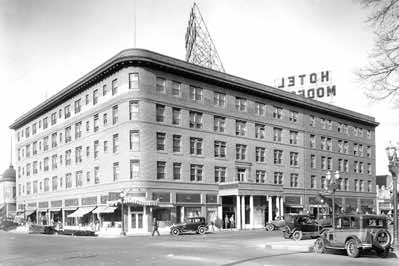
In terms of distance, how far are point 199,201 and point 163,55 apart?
1731cm

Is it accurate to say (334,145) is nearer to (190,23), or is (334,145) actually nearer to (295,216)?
(190,23)

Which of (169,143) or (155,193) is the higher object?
(169,143)

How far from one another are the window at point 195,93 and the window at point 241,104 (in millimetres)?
6746

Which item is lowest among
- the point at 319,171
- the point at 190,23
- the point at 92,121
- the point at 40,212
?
the point at 40,212

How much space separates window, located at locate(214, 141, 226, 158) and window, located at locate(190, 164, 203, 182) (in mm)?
3290

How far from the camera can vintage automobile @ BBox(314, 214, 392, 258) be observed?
71.8 feet

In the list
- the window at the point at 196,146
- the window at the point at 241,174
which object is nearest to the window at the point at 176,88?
the window at the point at 196,146

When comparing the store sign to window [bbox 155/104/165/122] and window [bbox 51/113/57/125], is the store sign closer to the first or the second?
window [bbox 155/104/165/122]

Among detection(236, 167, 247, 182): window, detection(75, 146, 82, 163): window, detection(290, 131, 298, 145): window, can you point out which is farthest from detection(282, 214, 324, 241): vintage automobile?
detection(290, 131, 298, 145): window

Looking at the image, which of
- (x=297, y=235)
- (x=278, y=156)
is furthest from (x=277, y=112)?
(x=297, y=235)

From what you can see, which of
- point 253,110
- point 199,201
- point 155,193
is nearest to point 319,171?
point 253,110

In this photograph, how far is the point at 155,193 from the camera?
54.3 metres

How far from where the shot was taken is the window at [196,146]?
5900 centimetres

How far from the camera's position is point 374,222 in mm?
22547
